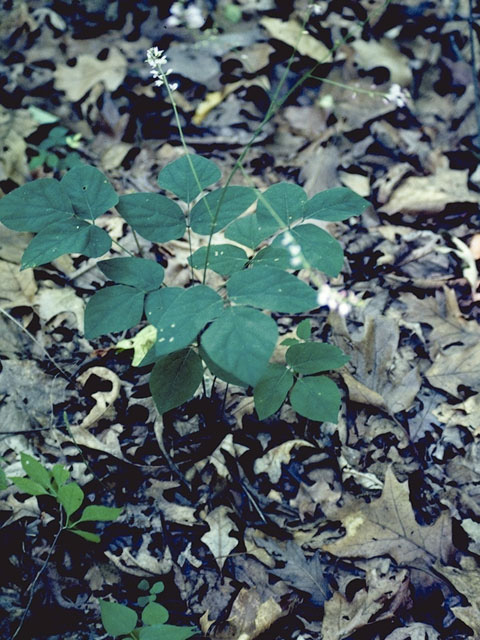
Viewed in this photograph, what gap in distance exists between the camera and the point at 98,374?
1.99 meters

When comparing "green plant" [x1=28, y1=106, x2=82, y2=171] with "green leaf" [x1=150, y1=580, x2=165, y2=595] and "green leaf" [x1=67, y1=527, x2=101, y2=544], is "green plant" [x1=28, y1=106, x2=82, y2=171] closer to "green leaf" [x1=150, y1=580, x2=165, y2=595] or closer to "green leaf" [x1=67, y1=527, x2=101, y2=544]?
"green leaf" [x1=67, y1=527, x2=101, y2=544]

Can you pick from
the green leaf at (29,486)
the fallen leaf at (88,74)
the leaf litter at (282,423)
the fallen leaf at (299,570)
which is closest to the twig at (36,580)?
the leaf litter at (282,423)

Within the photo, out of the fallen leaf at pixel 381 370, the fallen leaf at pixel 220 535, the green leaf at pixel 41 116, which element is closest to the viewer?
the fallen leaf at pixel 220 535

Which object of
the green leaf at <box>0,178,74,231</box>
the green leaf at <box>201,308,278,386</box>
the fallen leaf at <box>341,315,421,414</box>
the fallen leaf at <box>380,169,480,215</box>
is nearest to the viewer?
the green leaf at <box>201,308,278,386</box>

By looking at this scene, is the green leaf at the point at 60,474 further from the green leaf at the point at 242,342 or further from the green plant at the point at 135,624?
the green leaf at the point at 242,342

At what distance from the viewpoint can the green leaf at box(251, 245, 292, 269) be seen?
1413 millimetres

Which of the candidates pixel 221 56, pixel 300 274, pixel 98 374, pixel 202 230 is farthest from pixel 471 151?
pixel 98 374

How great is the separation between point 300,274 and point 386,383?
0.69 meters

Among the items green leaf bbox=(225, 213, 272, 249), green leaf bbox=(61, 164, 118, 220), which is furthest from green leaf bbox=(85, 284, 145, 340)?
green leaf bbox=(225, 213, 272, 249)

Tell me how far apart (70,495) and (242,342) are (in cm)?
83

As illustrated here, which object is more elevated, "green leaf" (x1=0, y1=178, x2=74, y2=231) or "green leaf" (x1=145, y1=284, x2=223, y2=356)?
"green leaf" (x1=0, y1=178, x2=74, y2=231)

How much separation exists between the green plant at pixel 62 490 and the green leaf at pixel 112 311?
0.50m

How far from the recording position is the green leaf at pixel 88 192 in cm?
143

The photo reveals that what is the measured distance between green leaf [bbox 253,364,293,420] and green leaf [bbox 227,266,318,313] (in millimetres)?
396
